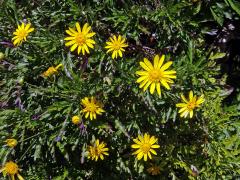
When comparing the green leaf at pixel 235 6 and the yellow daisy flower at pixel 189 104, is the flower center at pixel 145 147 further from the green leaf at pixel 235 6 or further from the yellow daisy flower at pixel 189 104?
the green leaf at pixel 235 6

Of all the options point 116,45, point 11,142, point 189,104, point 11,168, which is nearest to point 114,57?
point 116,45

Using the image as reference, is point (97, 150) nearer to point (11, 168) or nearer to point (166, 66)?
point (11, 168)

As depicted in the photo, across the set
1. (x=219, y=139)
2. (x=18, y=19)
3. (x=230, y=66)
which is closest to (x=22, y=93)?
(x=18, y=19)

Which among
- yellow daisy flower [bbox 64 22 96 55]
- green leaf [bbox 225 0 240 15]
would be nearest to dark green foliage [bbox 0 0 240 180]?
green leaf [bbox 225 0 240 15]

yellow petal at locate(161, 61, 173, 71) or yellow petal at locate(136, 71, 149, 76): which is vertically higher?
yellow petal at locate(161, 61, 173, 71)

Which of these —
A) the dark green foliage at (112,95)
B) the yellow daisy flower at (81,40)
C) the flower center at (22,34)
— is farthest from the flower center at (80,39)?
the flower center at (22,34)

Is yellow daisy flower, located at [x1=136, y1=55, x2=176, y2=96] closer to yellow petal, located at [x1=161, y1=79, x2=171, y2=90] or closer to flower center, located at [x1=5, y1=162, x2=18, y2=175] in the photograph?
yellow petal, located at [x1=161, y1=79, x2=171, y2=90]

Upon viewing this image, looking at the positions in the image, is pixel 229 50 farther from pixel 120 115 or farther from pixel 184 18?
pixel 120 115

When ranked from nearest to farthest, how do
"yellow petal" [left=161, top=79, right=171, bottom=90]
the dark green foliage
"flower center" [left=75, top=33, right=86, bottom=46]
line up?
1. "yellow petal" [left=161, top=79, right=171, bottom=90]
2. "flower center" [left=75, top=33, right=86, bottom=46]
3. the dark green foliage

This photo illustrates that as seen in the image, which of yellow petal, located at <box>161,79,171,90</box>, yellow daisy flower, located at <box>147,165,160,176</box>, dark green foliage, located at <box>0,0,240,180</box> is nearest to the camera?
yellow petal, located at <box>161,79,171,90</box>
